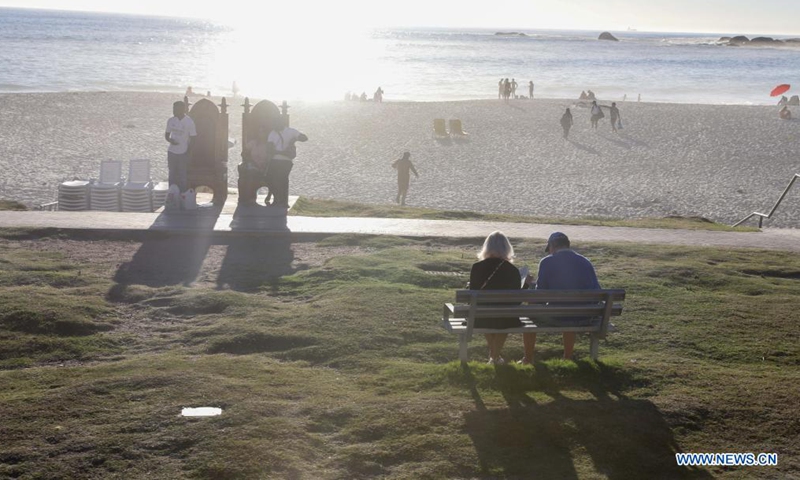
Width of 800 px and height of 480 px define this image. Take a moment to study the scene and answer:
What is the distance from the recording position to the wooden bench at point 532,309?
6.55 m

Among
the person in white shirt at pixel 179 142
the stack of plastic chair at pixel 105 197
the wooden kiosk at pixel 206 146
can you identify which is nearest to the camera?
the person in white shirt at pixel 179 142

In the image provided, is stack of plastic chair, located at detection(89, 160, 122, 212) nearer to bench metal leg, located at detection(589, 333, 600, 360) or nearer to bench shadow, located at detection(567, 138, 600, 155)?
bench metal leg, located at detection(589, 333, 600, 360)

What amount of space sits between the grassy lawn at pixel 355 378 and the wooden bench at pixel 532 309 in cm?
26

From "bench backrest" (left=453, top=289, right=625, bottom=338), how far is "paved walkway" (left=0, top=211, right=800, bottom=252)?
5745 mm

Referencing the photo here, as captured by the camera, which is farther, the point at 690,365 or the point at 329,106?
the point at 329,106

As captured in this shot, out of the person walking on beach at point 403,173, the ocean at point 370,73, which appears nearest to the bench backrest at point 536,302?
the person walking on beach at point 403,173

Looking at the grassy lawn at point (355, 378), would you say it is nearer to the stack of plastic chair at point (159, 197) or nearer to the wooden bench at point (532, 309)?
the wooden bench at point (532, 309)

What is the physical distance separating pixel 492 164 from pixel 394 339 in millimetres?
19136

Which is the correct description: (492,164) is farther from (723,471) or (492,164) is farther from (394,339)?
(723,471)

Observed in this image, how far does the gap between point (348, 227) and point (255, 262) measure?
7.56 feet

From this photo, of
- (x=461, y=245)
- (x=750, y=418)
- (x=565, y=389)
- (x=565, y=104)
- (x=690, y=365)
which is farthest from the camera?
(x=565, y=104)

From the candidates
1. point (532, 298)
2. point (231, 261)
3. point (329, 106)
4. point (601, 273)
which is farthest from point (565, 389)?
point (329, 106)

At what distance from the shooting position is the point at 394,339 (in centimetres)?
763

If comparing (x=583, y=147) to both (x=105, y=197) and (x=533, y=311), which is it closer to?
(x=105, y=197)
